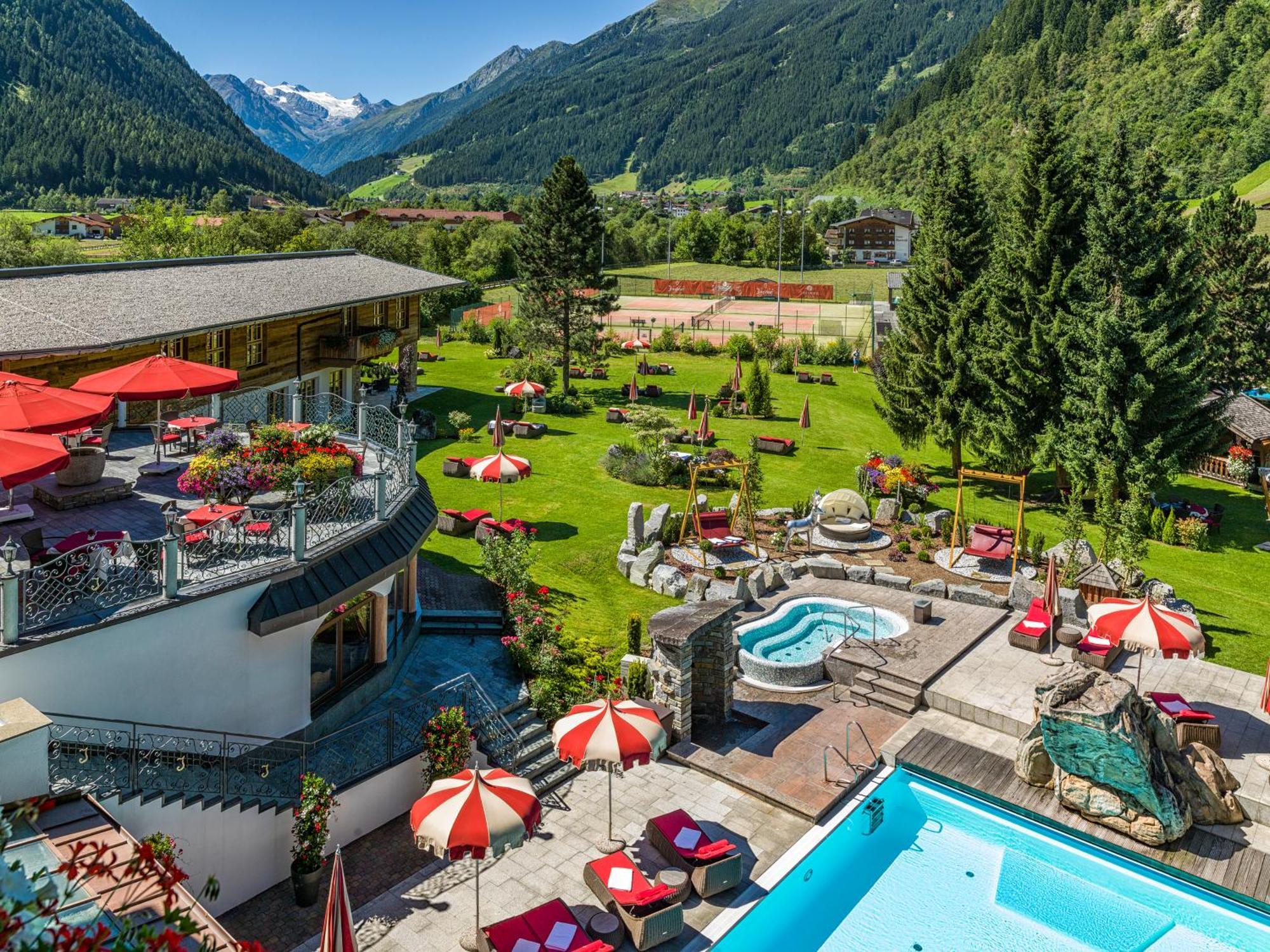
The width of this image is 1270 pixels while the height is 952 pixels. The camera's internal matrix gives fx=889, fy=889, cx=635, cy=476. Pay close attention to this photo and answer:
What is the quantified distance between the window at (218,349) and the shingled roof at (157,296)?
4.03ft

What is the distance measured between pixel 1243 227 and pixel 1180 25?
127 metres

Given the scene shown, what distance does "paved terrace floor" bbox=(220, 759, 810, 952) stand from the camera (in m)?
11.6

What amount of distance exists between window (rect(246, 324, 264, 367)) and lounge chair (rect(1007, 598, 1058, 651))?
24.2 m

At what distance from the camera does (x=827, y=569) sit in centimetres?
2397

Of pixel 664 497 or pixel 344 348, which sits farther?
pixel 344 348

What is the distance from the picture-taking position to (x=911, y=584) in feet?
78.0

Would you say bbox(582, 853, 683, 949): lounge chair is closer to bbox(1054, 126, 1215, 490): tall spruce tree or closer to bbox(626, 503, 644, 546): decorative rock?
bbox(626, 503, 644, 546): decorative rock

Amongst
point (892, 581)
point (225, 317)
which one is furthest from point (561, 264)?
point (892, 581)

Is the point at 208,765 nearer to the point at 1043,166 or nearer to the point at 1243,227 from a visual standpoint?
the point at 1043,166

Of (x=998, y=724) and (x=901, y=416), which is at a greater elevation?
(x=901, y=416)

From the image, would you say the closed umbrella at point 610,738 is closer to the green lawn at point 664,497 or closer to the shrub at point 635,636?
the shrub at point 635,636

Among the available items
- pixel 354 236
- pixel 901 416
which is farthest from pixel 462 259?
pixel 901 416

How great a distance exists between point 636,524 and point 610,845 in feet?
42.6

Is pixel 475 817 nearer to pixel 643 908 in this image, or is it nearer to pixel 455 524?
pixel 643 908
